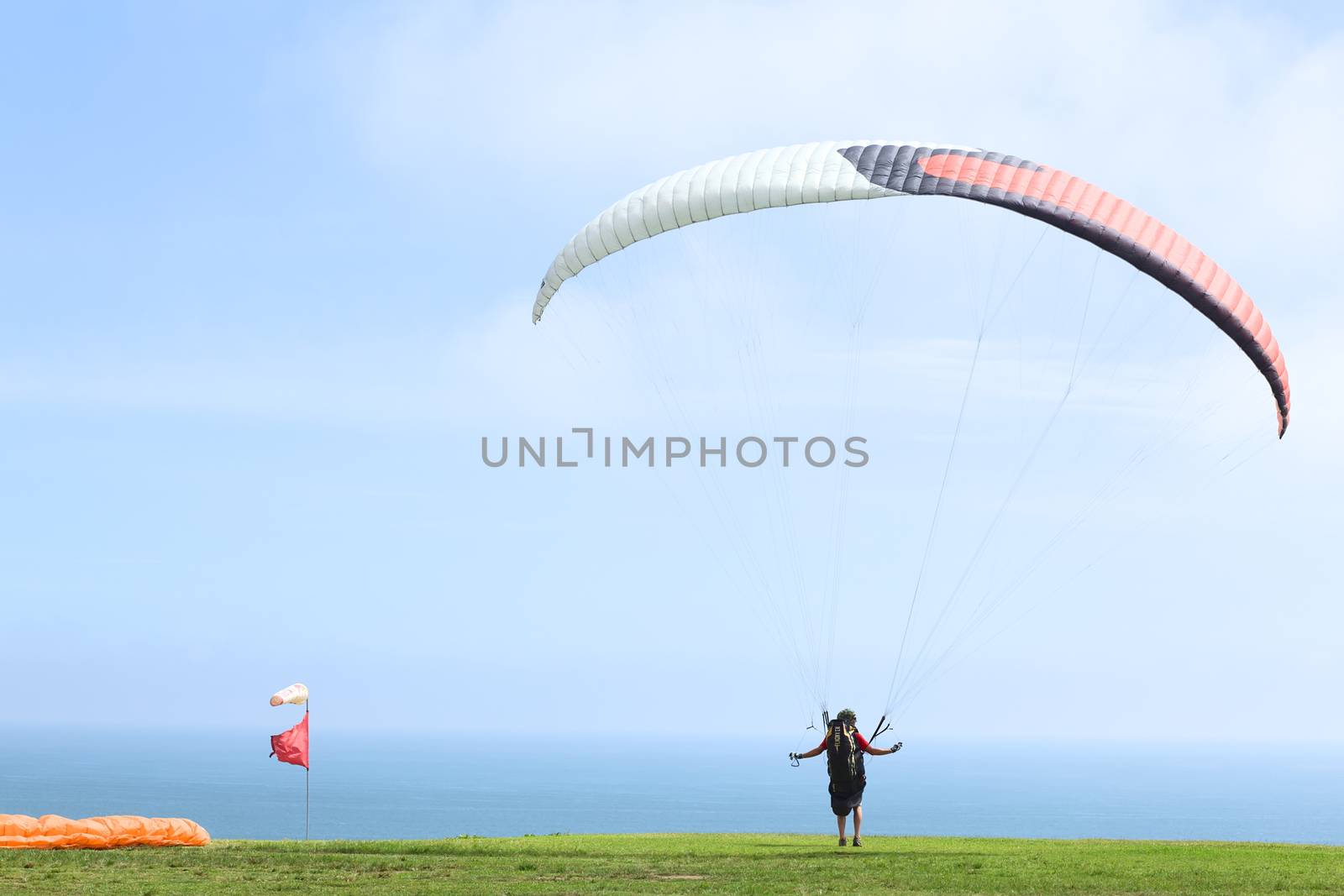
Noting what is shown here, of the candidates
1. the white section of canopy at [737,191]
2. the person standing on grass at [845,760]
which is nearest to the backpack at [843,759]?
the person standing on grass at [845,760]

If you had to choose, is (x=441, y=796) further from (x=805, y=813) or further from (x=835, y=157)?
(x=835, y=157)

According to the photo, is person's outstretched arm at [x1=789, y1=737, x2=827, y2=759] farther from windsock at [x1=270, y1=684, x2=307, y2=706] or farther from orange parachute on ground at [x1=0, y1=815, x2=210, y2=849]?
windsock at [x1=270, y1=684, x2=307, y2=706]

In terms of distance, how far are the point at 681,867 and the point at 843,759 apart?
3174 mm

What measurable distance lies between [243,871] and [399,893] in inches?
103

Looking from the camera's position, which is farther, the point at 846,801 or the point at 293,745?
the point at 293,745

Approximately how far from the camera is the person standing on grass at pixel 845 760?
53.2 ft

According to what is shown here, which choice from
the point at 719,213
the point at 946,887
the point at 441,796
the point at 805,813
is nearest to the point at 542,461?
the point at 719,213

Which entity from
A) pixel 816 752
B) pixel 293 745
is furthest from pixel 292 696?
pixel 816 752

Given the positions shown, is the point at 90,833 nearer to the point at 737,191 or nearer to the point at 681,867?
the point at 681,867

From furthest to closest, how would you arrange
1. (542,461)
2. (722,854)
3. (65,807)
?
(65,807) → (542,461) → (722,854)

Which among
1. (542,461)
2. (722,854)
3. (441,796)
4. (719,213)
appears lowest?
(441,796)

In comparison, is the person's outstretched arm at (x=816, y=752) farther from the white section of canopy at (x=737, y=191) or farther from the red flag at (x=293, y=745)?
the red flag at (x=293, y=745)

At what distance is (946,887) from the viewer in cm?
1218

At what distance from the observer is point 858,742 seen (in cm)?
1642
